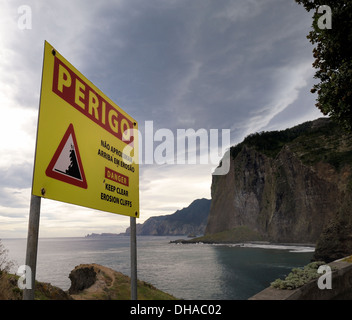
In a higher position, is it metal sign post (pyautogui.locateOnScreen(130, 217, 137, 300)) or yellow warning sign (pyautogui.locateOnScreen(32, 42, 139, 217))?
yellow warning sign (pyautogui.locateOnScreen(32, 42, 139, 217))

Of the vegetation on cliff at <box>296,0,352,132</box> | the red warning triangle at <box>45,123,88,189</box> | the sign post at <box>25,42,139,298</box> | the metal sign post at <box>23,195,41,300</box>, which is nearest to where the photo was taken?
the metal sign post at <box>23,195,41,300</box>

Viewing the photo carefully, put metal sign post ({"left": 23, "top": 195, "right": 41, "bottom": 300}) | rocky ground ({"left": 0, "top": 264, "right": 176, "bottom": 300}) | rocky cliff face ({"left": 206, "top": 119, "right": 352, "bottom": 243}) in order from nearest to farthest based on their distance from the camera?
1. metal sign post ({"left": 23, "top": 195, "right": 41, "bottom": 300})
2. rocky ground ({"left": 0, "top": 264, "right": 176, "bottom": 300})
3. rocky cliff face ({"left": 206, "top": 119, "right": 352, "bottom": 243})

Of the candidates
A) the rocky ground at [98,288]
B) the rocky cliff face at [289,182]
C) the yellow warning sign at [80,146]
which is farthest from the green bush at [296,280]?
the rocky cliff face at [289,182]

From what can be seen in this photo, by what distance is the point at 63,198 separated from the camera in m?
2.49

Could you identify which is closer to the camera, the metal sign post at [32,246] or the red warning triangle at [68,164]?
the metal sign post at [32,246]

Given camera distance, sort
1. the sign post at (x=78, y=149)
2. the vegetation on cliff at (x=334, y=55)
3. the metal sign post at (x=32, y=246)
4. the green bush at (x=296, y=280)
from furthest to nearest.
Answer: the vegetation on cliff at (x=334, y=55)
the green bush at (x=296, y=280)
the sign post at (x=78, y=149)
the metal sign post at (x=32, y=246)

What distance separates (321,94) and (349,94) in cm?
127

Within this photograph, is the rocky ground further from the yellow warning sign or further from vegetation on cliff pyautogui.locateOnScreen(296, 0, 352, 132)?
vegetation on cliff pyautogui.locateOnScreen(296, 0, 352, 132)

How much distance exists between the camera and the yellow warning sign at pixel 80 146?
93.3 inches

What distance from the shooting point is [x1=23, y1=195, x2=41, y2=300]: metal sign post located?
6.75 ft

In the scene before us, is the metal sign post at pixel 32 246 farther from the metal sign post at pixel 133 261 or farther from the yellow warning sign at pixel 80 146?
the metal sign post at pixel 133 261

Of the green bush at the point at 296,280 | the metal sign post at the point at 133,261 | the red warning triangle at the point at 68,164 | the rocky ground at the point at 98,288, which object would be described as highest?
the red warning triangle at the point at 68,164

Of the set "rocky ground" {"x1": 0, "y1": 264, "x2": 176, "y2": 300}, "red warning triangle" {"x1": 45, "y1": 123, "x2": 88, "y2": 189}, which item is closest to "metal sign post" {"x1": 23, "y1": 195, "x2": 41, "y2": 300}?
"red warning triangle" {"x1": 45, "y1": 123, "x2": 88, "y2": 189}

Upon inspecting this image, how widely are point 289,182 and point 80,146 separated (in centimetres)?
9802
